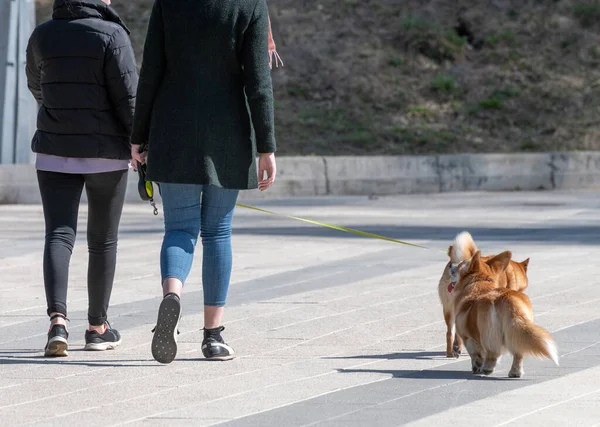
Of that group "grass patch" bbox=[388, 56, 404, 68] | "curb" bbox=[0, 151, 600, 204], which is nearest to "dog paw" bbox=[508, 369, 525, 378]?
"curb" bbox=[0, 151, 600, 204]

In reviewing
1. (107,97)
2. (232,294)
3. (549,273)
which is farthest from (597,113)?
(107,97)

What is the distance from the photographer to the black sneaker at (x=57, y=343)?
21.1 ft

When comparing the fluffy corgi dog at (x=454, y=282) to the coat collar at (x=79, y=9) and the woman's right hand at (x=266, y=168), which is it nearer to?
the woman's right hand at (x=266, y=168)

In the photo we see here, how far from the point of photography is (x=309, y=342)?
22.7 feet

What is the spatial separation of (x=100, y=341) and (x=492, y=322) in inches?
83.7

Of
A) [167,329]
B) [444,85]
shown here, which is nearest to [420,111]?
[444,85]

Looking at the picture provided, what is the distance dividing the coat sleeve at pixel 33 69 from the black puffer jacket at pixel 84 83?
0.8 inches

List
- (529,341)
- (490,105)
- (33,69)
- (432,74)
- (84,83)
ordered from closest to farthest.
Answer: (529,341)
(84,83)
(33,69)
(490,105)
(432,74)

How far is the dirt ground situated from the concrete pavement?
8376 mm

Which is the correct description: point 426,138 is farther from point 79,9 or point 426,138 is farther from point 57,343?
point 57,343

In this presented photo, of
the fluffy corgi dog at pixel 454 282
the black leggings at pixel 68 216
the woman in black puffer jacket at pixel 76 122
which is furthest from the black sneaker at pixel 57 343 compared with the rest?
the fluffy corgi dog at pixel 454 282

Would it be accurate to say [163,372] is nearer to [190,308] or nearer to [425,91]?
[190,308]

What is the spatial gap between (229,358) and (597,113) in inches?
668

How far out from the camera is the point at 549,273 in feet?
31.9
